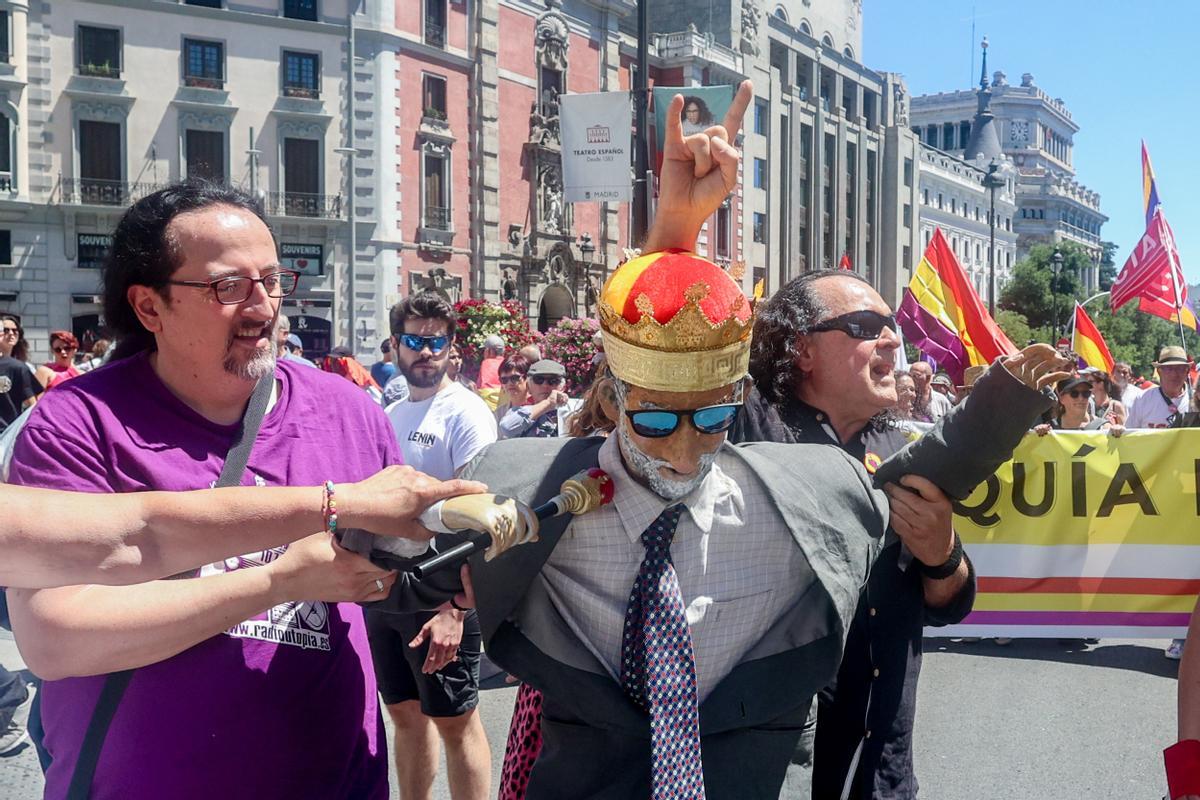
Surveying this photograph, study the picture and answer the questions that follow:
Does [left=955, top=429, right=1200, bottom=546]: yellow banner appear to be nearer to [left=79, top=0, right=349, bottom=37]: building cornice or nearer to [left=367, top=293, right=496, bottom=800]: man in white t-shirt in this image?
[left=367, top=293, right=496, bottom=800]: man in white t-shirt

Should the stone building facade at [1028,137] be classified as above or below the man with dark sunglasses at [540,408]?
above

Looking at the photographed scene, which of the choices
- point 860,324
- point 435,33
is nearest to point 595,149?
point 860,324

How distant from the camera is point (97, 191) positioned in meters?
25.8

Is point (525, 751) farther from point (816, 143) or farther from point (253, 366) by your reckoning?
point (816, 143)

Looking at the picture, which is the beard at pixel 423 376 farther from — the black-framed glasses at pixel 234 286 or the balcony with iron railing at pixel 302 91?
the balcony with iron railing at pixel 302 91

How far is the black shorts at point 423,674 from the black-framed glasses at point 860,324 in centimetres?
165

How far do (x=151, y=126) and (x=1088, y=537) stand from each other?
1032 inches

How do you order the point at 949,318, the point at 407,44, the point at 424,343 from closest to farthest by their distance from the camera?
the point at 424,343 → the point at 949,318 → the point at 407,44

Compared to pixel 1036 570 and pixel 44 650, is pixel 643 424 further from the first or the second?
pixel 1036 570

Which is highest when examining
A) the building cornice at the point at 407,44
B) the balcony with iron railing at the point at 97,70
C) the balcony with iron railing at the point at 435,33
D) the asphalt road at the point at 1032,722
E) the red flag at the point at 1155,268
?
the balcony with iron railing at the point at 435,33

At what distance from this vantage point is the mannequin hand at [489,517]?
164 cm

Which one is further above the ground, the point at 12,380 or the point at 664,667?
the point at 12,380

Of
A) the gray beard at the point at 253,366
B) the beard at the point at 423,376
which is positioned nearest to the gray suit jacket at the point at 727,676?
the gray beard at the point at 253,366

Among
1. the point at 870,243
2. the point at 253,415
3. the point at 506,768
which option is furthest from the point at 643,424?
the point at 870,243
